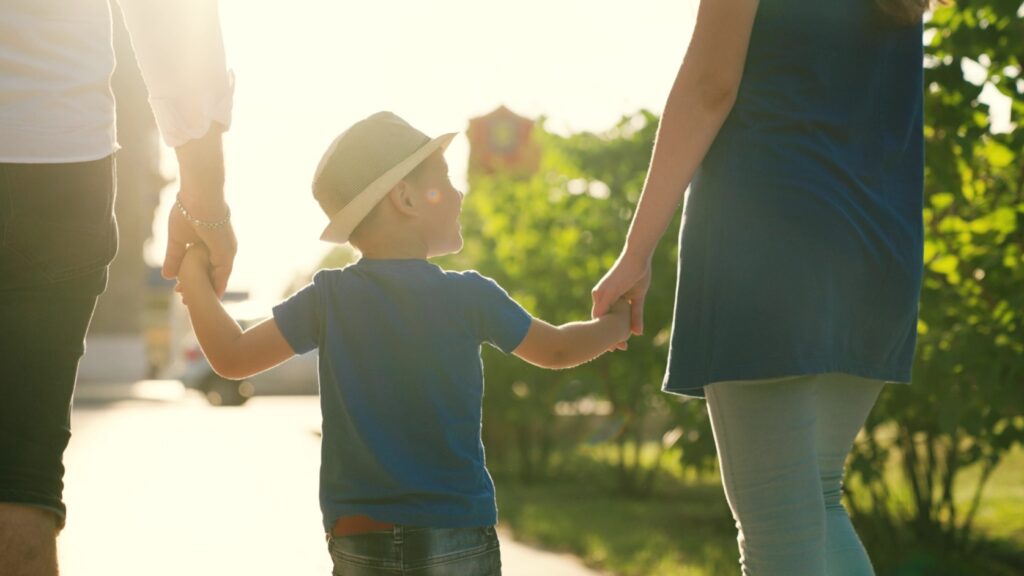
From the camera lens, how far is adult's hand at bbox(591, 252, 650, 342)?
2.82m

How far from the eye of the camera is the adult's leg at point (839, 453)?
2777 millimetres

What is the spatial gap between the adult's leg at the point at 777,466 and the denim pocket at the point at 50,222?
116 centimetres

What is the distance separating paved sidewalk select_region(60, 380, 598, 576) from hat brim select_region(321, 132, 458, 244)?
13.8 ft

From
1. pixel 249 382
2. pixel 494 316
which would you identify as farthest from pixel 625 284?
pixel 249 382

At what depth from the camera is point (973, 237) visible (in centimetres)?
543

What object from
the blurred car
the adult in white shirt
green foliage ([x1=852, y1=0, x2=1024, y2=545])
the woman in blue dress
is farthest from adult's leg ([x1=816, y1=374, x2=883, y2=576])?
the blurred car

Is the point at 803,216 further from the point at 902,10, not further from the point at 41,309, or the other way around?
the point at 41,309

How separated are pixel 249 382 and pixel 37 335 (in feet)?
89.2

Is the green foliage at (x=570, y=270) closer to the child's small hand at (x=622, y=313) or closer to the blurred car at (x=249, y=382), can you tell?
the child's small hand at (x=622, y=313)

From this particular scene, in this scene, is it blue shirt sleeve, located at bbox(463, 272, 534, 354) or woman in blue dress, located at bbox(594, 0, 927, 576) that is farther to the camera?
blue shirt sleeve, located at bbox(463, 272, 534, 354)

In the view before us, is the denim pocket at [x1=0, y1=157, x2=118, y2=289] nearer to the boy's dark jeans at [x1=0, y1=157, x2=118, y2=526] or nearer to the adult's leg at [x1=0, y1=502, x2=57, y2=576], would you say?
the boy's dark jeans at [x1=0, y1=157, x2=118, y2=526]

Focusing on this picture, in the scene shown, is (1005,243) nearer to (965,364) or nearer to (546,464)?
(965,364)

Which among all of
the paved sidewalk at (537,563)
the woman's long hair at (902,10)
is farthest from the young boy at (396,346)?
the paved sidewalk at (537,563)

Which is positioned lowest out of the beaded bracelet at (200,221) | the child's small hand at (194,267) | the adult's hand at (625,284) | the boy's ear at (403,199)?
the adult's hand at (625,284)
